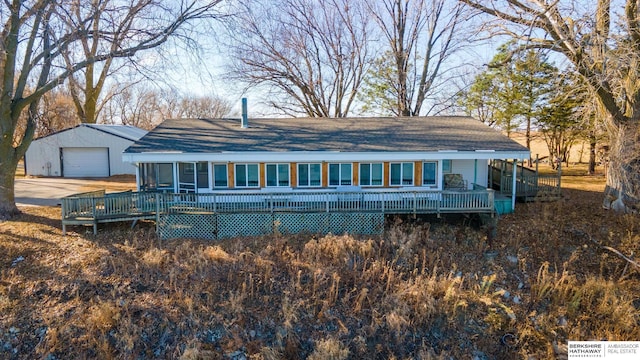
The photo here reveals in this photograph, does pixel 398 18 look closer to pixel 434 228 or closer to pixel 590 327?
pixel 434 228

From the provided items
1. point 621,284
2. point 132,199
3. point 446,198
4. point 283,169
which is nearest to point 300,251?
point 283,169

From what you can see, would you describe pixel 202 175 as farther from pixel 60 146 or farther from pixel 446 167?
pixel 60 146

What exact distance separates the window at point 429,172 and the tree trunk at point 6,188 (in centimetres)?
1470

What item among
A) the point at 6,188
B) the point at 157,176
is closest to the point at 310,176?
the point at 157,176

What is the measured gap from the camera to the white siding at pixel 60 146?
78.3 ft

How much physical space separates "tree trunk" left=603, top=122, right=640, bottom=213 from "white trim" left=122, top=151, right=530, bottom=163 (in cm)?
341

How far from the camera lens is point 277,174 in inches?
503

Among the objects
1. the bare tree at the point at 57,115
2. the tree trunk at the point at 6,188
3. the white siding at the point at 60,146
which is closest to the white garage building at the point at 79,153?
the white siding at the point at 60,146

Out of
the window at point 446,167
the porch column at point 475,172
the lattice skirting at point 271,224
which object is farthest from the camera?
the porch column at point 475,172

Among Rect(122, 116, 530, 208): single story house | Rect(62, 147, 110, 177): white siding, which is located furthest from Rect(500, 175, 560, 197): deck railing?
Rect(62, 147, 110, 177): white siding

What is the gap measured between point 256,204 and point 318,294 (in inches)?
179

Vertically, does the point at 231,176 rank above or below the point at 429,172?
below

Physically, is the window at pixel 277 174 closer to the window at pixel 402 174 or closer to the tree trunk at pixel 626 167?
the window at pixel 402 174

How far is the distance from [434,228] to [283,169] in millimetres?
5750
